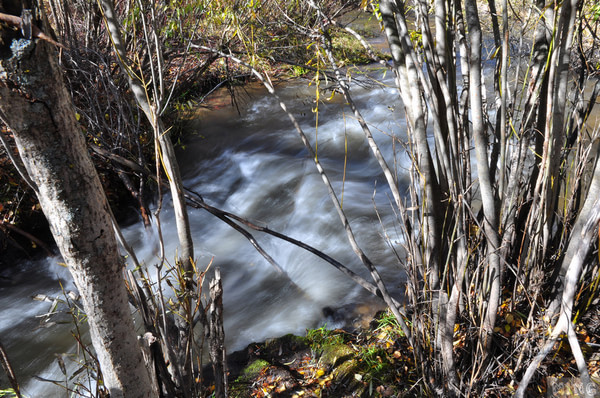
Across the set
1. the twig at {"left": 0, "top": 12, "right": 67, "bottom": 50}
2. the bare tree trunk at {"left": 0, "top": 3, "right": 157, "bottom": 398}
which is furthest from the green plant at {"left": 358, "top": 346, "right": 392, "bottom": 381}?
the twig at {"left": 0, "top": 12, "right": 67, "bottom": 50}

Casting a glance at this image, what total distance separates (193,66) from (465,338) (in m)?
6.71

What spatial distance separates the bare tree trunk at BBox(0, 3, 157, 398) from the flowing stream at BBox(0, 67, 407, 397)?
1.43 m

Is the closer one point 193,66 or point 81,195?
point 81,195

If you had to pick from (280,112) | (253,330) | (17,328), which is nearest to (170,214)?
(17,328)

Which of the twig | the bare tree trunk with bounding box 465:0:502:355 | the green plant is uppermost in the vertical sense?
the twig

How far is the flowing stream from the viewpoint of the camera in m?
4.39

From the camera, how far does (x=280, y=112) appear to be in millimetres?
9062

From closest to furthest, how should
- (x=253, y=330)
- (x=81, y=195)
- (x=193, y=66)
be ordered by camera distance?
1. (x=81, y=195)
2. (x=253, y=330)
3. (x=193, y=66)

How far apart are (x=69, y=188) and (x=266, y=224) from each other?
4.97 metres

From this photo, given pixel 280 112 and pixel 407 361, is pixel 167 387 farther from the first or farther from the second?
pixel 280 112

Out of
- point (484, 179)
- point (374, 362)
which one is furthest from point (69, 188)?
point (374, 362)

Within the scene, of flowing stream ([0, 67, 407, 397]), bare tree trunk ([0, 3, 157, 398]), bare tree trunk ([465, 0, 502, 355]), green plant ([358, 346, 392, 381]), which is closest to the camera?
bare tree trunk ([0, 3, 157, 398])

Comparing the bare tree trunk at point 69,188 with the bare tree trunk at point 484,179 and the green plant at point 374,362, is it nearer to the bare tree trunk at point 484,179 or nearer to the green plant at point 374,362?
the bare tree trunk at point 484,179

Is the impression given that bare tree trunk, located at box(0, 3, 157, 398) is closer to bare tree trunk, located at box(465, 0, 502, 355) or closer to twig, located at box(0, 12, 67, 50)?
twig, located at box(0, 12, 67, 50)
